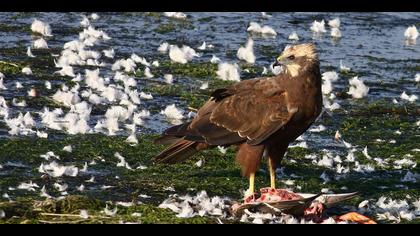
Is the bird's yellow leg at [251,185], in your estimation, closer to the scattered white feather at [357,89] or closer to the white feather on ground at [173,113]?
the white feather on ground at [173,113]

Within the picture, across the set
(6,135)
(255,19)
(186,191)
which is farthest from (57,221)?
(255,19)

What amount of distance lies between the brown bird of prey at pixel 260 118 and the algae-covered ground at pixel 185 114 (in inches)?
11.1

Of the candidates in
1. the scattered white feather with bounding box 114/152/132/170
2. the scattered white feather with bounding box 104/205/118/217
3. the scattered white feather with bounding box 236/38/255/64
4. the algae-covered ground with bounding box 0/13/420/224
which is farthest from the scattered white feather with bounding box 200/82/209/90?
the scattered white feather with bounding box 104/205/118/217

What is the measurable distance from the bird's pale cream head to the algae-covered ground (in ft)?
3.27

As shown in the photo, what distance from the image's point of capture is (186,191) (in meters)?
9.12

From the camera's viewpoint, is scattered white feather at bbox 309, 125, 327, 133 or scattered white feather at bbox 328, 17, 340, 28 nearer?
scattered white feather at bbox 309, 125, 327, 133

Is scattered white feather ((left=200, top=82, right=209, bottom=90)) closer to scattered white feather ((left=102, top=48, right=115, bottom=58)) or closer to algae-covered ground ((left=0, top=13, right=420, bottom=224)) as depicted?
algae-covered ground ((left=0, top=13, right=420, bottom=224))

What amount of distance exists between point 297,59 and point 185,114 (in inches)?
85.6
